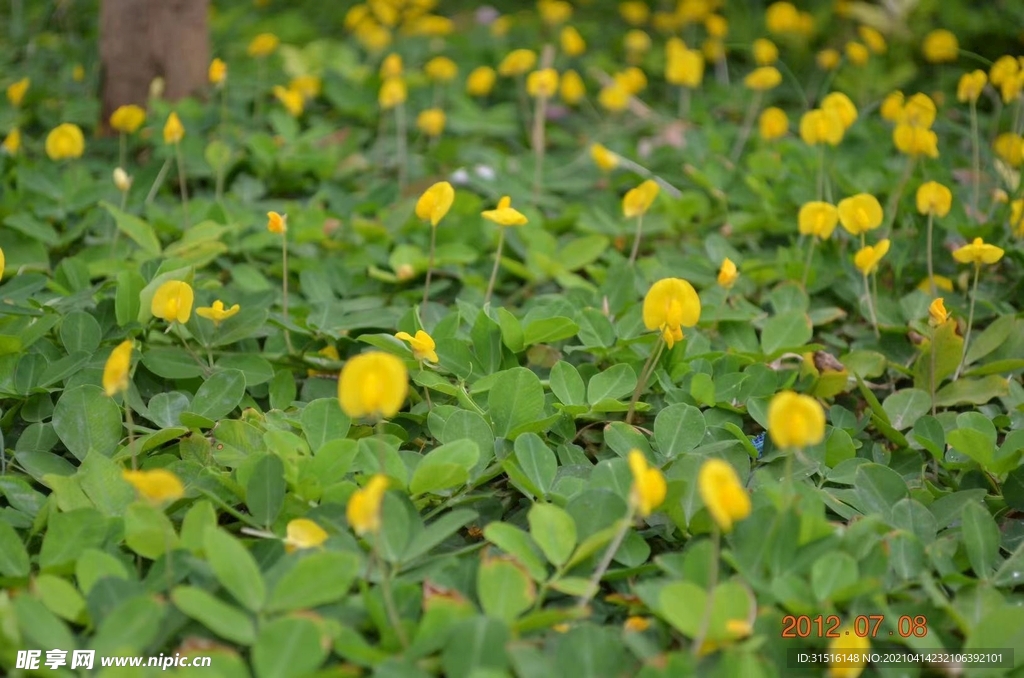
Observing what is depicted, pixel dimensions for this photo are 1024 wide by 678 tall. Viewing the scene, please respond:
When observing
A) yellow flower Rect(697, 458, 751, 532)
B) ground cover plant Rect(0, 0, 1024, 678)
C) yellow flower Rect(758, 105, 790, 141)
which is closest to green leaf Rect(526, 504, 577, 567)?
ground cover plant Rect(0, 0, 1024, 678)

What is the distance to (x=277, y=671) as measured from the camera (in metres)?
1.02

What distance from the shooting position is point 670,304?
1.40 m

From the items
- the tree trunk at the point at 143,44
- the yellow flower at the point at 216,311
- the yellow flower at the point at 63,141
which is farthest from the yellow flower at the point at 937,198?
the tree trunk at the point at 143,44

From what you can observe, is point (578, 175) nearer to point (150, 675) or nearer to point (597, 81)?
point (597, 81)

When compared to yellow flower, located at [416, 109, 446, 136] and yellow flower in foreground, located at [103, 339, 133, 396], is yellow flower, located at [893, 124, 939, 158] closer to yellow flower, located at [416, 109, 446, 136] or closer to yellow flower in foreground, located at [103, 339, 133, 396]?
yellow flower, located at [416, 109, 446, 136]

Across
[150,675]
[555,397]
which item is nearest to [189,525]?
[150,675]

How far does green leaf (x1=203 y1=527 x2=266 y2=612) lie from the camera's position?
1101 millimetres

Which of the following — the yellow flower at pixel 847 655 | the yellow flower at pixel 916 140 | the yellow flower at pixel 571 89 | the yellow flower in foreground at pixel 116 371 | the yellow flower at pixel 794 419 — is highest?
the yellow flower at pixel 794 419

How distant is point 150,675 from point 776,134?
206 centimetres

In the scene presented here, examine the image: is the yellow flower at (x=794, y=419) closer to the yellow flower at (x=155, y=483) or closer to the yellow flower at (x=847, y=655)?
the yellow flower at (x=847, y=655)

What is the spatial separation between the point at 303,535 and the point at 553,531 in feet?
1.01

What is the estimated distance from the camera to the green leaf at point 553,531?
1.21 m

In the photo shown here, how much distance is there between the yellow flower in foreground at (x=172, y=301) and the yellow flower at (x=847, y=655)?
99cm

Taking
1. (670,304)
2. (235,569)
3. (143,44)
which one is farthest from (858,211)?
(143,44)
